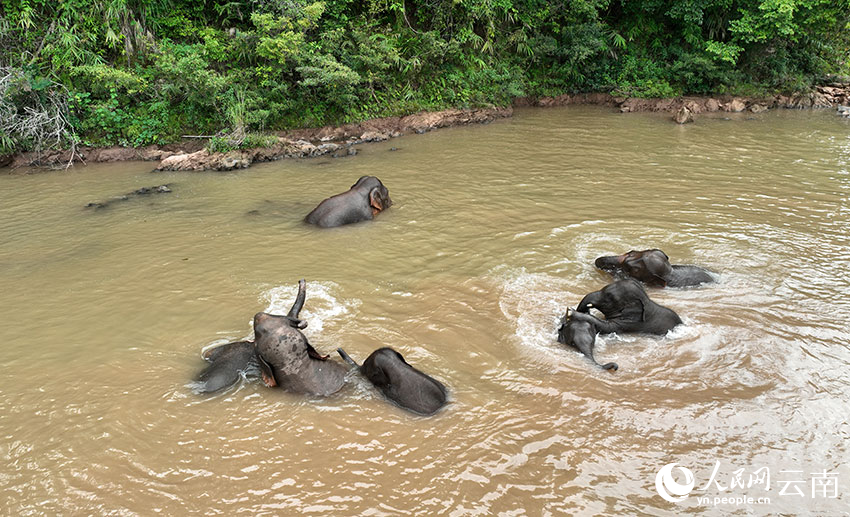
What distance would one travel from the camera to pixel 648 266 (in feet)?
21.1

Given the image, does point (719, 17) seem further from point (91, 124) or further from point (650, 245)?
point (91, 124)

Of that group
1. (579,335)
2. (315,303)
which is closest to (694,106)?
(579,335)

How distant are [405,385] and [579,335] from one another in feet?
5.97

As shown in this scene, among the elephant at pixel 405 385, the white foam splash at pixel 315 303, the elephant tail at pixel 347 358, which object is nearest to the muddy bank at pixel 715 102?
the white foam splash at pixel 315 303

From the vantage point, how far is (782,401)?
14.7 ft

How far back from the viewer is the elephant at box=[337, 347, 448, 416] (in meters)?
4.46

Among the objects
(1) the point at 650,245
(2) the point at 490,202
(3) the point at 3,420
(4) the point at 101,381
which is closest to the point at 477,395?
(4) the point at 101,381

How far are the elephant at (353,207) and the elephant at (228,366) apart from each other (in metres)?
4.03

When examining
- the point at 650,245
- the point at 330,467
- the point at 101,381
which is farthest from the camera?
the point at 650,245

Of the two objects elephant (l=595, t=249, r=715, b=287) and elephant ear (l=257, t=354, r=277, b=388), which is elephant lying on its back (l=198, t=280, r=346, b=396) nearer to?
elephant ear (l=257, t=354, r=277, b=388)

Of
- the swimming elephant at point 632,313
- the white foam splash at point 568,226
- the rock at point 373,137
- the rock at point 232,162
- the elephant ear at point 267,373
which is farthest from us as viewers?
the rock at point 373,137

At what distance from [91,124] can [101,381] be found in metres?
12.9

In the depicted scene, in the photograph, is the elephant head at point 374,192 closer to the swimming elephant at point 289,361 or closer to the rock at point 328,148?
the swimming elephant at point 289,361

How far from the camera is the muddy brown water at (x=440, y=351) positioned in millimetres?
3770
